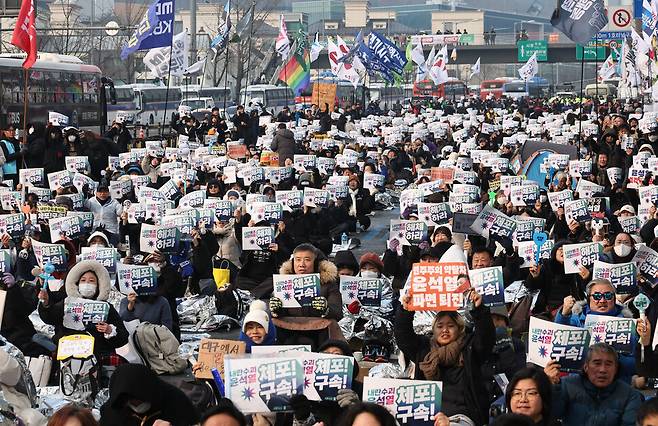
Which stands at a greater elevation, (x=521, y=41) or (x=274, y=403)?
(x=521, y=41)

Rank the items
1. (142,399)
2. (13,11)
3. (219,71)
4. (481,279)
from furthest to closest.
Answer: (219,71)
(13,11)
(481,279)
(142,399)

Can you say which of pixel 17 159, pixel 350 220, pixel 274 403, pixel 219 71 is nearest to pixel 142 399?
pixel 274 403

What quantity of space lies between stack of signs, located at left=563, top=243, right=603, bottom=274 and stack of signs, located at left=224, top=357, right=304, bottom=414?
18.9 feet

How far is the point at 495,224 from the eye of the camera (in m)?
15.8

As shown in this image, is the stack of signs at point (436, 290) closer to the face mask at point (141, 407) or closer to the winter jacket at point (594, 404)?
the winter jacket at point (594, 404)

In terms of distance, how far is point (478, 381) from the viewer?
349 inches

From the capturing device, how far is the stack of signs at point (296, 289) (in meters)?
11.2

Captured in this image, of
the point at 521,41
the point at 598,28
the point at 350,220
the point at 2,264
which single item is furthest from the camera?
the point at 521,41

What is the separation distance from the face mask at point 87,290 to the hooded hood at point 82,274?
1.2 inches

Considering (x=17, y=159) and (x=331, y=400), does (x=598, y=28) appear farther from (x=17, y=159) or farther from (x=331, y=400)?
(x=331, y=400)

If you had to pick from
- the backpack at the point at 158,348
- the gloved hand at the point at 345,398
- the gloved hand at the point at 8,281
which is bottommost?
the backpack at the point at 158,348

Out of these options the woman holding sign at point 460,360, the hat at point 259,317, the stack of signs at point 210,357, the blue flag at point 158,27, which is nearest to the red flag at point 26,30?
the blue flag at point 158,27

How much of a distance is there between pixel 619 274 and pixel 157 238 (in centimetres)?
577

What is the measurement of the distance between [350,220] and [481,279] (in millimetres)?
13064
